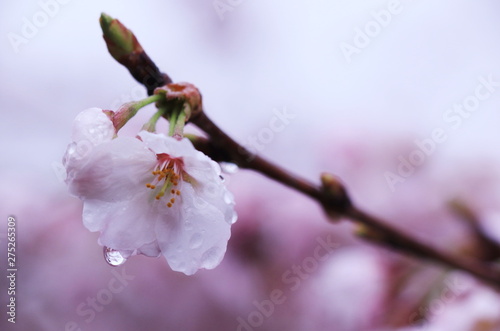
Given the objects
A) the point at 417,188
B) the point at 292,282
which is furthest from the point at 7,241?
the point at 417,188

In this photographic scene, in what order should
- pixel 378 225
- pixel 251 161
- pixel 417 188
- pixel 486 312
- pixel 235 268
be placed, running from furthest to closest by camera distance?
pixel 417 188 → pixel 235 268 → pixel 486 312 → pixel 378 225 → pixel 251 161

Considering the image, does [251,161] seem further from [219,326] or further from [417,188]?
[417,188]

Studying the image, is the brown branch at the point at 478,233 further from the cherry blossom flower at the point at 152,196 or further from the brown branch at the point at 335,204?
the cherry blossom flower at the point at 152,196

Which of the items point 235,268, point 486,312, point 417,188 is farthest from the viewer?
point 417,188

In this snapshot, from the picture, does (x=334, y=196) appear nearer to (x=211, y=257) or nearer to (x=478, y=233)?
(x=211, y=257)

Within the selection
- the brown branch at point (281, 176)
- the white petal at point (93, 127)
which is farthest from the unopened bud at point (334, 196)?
the white petal at point (93, 127)

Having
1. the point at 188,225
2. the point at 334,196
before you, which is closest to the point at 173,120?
the point at 188,225

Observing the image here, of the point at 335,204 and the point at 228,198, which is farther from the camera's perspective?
the point at 335,204

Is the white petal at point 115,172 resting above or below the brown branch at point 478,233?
above
